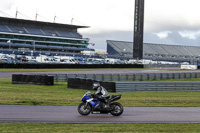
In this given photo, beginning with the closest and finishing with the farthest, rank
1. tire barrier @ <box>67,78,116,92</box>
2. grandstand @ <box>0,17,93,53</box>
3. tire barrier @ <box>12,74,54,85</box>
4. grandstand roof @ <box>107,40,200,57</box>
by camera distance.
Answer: tire barrier @ <box>67,78,116,92</box> < tire barrier @ <box>12,74,54,85</box> < grandstand @ <box>0,17,93,53</box> < grandstand roof @ <box>107,40,200,57</box>

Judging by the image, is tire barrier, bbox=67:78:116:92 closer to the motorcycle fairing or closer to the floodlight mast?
the motorcycle fairing

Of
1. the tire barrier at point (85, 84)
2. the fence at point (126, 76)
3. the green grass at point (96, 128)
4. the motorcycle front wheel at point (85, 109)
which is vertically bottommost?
the green grass at point (96, 128)

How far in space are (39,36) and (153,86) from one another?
93.2m

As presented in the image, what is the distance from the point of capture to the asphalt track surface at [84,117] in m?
11.5

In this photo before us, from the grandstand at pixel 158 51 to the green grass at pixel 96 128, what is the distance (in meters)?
102

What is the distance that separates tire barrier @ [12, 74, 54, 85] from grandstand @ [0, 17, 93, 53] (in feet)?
247

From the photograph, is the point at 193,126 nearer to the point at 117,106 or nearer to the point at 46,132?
the point at 117,106

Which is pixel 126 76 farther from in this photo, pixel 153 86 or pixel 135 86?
pixel 135 86

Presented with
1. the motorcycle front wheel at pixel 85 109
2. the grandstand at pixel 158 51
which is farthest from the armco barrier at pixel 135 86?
the grandstand at pixel 158 51

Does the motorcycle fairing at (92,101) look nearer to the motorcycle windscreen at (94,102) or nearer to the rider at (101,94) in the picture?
the motorcycle windscreen at (94,102)

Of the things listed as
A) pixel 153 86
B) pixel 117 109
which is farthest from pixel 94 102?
pixel 153 86

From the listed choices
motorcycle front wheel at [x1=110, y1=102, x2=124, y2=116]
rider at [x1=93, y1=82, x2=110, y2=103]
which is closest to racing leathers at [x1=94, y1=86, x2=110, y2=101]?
rider at [x1=93, y1=82, x2=110, y2=103]

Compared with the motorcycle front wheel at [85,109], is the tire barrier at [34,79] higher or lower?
higher

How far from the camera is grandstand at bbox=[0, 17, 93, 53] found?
10690 cm
